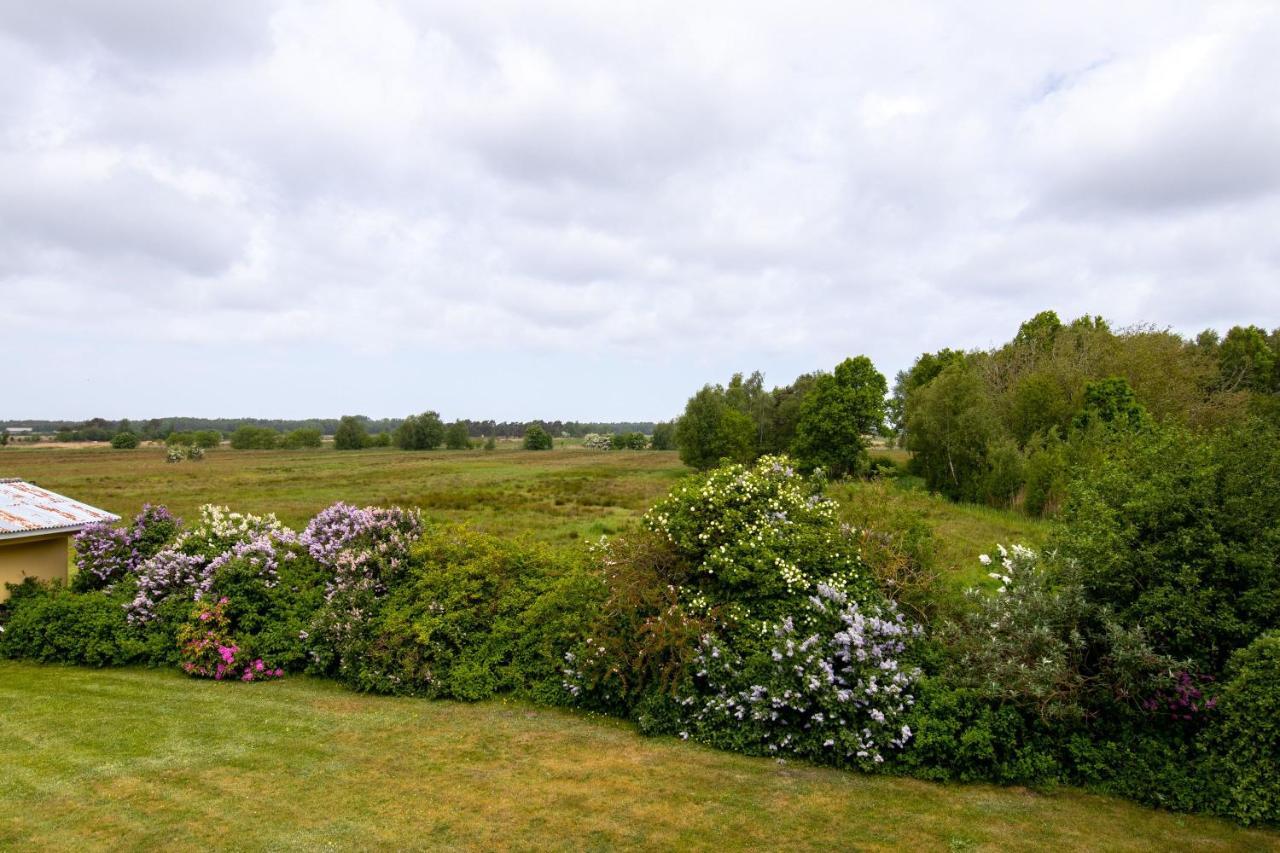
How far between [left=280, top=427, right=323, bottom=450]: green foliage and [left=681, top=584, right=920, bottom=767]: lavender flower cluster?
370ft

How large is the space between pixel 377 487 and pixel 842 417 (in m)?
31.5

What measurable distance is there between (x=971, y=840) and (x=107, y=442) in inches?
4534

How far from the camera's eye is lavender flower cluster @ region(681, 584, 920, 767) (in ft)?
20.2

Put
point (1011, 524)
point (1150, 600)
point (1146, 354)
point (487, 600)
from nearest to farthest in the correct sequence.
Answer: point (1150, 600) < point (487, 600) < point (1011, 524) < point (1146, 354)

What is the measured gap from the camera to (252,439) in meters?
102

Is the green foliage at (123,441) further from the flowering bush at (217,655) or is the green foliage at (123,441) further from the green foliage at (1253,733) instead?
the green foliage at (1253,733)

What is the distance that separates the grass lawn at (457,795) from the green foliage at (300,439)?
11054 centimetres

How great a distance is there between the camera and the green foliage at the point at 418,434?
111m

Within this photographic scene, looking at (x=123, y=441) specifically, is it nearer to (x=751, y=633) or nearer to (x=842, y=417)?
(x=842, y=417)

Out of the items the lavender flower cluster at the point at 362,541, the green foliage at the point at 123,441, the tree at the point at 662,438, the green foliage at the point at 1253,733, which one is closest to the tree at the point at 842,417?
the lavender flower cluster at the point at 362,541

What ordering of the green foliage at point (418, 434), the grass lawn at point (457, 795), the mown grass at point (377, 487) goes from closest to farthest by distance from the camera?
the grass lawn at point (457, 795), the mown grass at point (377, 487), the green foliage at point (418, 434)

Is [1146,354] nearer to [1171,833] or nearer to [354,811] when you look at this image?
[1171,833]

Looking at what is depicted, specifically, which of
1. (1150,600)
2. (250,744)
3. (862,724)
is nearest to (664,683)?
(862,724)

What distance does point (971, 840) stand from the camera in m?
4.80
